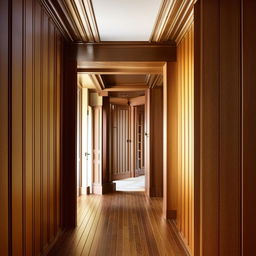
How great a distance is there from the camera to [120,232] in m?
3.68

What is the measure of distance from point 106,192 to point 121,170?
1991mm

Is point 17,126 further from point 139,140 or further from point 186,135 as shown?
point 139,140

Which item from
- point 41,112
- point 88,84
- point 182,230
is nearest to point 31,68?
point 41,112

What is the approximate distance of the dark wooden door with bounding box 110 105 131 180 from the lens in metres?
8.30

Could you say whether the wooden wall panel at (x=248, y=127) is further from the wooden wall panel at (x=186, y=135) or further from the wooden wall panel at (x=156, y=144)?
the wooden wall panel at (x=156, y=144)

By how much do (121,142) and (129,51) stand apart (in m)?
4.91

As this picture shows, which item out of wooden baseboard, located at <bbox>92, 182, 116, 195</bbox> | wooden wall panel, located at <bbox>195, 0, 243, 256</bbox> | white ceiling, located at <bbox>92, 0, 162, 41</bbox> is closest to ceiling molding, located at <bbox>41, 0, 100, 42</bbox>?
white ceiling, located at <bbox>92, 0, 162, 41</bbox>

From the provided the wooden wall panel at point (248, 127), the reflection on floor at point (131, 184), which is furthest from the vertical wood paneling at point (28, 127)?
the reflection on floor at point (131, 184)

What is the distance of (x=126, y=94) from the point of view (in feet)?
26.2

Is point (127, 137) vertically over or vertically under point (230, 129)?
under

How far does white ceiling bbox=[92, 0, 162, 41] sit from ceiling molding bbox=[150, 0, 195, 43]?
0.25 ft

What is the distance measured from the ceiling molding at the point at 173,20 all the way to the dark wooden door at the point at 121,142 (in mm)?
4551

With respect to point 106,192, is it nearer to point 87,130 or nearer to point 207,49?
point 87,130

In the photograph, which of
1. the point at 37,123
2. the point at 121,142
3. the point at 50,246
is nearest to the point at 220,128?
the point at 37,123
